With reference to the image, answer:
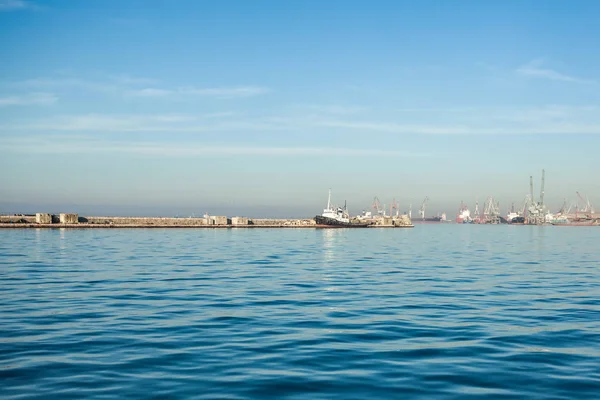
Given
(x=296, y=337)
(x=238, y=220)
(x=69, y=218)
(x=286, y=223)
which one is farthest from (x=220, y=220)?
(x=296, y=337)

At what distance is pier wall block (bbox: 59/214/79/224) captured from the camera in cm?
12800

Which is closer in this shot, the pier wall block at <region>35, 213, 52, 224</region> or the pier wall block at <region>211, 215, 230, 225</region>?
the pier wall block at <region>35, 213, 52, 224</region>

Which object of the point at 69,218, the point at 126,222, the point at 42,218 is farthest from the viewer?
the point at 126,222

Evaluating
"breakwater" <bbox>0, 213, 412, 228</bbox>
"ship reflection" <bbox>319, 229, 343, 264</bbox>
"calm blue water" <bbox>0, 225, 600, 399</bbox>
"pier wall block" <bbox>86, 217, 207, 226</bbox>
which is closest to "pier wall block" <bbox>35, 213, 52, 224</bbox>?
"breakwater" <bbox>0, 213, 412, 228</bbox>

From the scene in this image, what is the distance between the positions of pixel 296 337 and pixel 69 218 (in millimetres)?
124709

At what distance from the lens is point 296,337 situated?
15.8 m

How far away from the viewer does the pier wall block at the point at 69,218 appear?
5039 inches

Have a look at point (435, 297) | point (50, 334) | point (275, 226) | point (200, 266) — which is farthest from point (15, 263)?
point (275, 226)

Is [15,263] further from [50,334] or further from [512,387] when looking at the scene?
[512,387]

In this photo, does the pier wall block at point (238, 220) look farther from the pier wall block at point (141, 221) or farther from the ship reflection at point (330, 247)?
the ship reflection at point (330, 247)

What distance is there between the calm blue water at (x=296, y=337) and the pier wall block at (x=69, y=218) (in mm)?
103742

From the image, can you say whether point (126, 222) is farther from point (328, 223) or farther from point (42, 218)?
point (328, 223)

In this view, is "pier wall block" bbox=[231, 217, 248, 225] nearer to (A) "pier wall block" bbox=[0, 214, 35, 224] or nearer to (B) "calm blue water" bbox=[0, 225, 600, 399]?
(A) "pier wall block" bbox=[0, 214, 35, 224]

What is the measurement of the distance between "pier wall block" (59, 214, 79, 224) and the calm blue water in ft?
340
